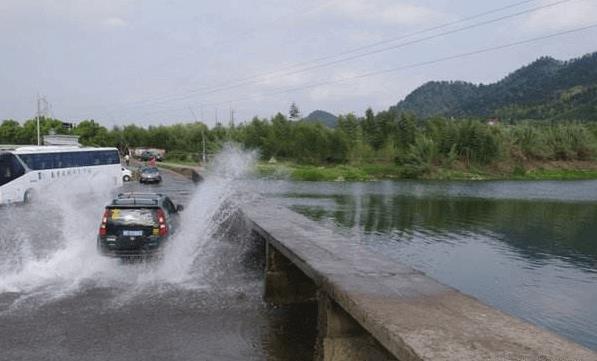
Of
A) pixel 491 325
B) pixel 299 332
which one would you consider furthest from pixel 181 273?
pixel 491 325

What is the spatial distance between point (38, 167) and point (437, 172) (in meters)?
60.0

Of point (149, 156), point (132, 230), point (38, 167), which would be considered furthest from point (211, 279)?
point (149, 156)

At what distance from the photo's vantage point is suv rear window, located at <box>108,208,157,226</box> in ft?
42.5

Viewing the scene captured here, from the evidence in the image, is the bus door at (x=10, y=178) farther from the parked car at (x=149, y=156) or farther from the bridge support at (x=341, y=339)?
the parked car at (x=149, y=156)

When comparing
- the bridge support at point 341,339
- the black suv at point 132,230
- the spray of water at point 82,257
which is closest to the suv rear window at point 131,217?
A: the black suv at point 132,230

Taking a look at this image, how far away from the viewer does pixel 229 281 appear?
12.5 m

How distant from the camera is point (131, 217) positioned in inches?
511

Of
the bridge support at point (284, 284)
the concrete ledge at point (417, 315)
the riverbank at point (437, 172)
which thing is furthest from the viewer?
the riverbank at point (437, 172)

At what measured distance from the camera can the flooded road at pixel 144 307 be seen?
27.4ft

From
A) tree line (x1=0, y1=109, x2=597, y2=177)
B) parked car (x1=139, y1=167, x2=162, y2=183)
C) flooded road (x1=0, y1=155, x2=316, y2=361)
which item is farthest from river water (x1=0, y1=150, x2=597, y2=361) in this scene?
tree line (x1=0, y1=109, x2=597, y2=177)

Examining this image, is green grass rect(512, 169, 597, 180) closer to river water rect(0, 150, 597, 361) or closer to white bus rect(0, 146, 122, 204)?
river water rect(0, 150, 597, 361)

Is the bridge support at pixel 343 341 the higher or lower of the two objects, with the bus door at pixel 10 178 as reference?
lower

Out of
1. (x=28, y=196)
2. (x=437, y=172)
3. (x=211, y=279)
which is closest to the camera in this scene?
(x=211, y=279)

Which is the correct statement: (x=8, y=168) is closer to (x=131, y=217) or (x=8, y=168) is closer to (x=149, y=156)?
(x=131, y=217)
